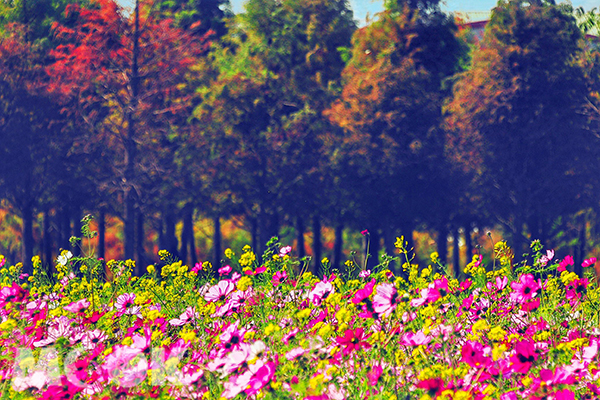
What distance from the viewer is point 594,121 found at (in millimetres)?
14320

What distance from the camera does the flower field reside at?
7.59 ft

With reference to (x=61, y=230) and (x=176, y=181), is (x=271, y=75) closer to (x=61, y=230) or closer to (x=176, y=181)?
Answer: (x=176, y=181)

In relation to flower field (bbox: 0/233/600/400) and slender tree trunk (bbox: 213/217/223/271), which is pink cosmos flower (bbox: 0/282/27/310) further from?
slender tree trunk (bbox: 213/217/223/271)

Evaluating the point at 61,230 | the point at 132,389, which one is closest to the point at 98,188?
the point at 61,230

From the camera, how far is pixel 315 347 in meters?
2.57

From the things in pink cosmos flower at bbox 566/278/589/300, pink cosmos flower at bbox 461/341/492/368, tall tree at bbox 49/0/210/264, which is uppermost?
tall tree at bbox 49/0/210/264

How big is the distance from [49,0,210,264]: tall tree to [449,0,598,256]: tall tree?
626 centimetres

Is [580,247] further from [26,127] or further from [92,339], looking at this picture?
[92,339]

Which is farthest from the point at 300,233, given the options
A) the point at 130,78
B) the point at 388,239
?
the point at 130,78

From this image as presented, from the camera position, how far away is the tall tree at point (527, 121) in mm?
14148

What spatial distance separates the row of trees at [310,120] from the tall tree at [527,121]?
0.03 metres

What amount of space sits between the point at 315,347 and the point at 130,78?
13.4 meters

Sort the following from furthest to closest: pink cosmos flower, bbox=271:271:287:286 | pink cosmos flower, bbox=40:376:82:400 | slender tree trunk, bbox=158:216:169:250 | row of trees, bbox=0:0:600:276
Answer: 1. slender tree trunk, bbox=158:216:169:250
2. row of trees, bbox=0:0:600:276
3. pink cosmos flower, bbox=271:271:287:286
4. pink cosmos flower, bbox=40:376:82:400

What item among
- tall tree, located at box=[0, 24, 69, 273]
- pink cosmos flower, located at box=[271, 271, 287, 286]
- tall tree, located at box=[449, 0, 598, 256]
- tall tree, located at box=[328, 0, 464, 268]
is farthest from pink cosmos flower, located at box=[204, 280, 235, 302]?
tall tree, located at box=[0, 24, 69, 273]
